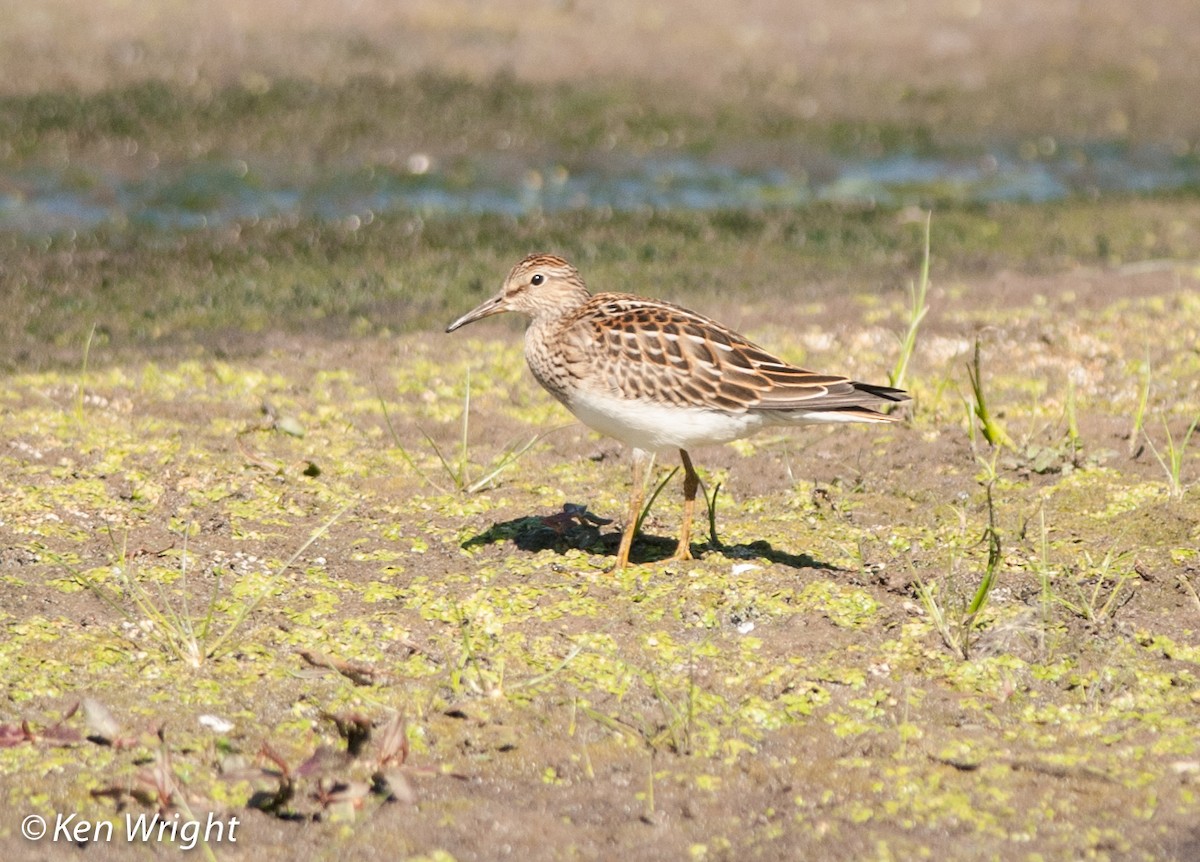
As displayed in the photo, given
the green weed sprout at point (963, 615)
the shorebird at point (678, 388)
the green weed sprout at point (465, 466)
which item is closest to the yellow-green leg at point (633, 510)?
the shorebird at point (678, 388)

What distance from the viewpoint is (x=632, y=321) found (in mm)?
6250

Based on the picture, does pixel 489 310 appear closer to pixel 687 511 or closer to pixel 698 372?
pixel 698 372

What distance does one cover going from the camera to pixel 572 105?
15.2 meters

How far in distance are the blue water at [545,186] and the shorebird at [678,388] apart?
647cm

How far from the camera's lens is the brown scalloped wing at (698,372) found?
595 centimetres

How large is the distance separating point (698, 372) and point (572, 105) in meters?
9.66

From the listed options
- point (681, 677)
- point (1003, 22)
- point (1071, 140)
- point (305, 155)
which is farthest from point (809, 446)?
point (1003, 22)

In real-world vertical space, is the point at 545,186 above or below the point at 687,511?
below

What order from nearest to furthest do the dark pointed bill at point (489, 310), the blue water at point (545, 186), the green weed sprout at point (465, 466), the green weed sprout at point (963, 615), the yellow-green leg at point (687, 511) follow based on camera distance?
the green weed sprout at point (963, 615) → the yellow-green leg at point (687, 511) → the green weed sprout at point (465, 466) → the dark pointed bill at point (489, 310) → the blue water at point (545, 186)

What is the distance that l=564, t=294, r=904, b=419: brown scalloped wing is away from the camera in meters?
5.95

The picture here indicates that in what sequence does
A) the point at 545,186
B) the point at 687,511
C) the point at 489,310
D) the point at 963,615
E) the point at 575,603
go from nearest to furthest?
the point at 963,615
the point at 575,603
the point at 687,511
the point at 489,310
the point at 545,186

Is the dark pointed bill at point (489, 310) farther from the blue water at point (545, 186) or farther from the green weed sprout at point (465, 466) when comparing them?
the blue water at point (545, 186)

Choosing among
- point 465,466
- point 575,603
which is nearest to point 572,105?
point 465,466

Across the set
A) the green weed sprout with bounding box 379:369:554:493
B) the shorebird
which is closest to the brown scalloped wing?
the shorebird
